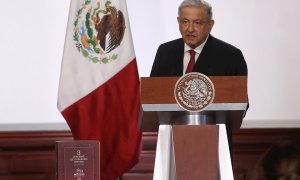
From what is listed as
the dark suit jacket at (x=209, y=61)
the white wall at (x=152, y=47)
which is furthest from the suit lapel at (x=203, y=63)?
the white wall at (x=152, y=47)

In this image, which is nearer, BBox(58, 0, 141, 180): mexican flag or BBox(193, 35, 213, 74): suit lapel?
BBox(193, 35, 213, 74): suit lapel

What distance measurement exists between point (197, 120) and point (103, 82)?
1.42 metres

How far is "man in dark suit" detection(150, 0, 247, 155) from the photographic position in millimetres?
3717

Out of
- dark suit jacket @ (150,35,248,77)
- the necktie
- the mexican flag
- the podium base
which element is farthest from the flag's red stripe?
the podium base

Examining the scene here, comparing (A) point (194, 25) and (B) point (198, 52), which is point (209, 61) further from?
(A) point (194, 25)

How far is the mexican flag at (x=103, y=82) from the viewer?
4262 mm

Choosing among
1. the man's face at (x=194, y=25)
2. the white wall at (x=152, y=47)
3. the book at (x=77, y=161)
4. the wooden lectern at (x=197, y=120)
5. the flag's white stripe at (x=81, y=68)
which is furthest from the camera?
the white wall at (x=152, y=47)

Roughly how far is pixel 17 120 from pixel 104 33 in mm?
928

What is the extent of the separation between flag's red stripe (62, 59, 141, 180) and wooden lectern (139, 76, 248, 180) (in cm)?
130

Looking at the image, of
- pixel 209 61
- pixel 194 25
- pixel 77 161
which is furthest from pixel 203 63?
pixel 77 161

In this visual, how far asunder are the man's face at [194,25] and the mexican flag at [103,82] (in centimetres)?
62

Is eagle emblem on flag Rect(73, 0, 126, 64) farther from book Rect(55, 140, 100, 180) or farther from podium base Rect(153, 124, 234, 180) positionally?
podium base Rect(153, 124, 234, 180)

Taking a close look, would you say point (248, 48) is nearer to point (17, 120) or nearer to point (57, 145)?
point (17, 120)

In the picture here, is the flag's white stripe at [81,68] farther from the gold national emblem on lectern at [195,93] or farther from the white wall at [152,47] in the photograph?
the gold national emblem on lectern at [195,93]
